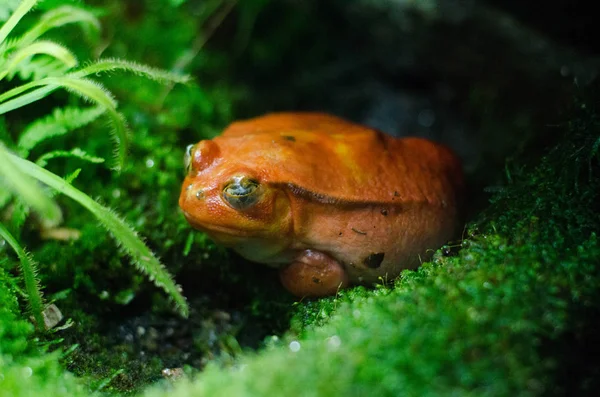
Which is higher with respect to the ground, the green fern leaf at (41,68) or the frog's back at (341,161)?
the green fern leaf at (41,68)

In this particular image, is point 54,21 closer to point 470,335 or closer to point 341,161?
point 341,161

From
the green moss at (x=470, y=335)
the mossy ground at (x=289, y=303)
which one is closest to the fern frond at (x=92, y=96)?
the mossy ground at (x=289, y=303)

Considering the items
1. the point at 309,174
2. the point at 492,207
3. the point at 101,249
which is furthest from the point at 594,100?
the point at 101,249

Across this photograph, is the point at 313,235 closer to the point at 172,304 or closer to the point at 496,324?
the point at 172,304

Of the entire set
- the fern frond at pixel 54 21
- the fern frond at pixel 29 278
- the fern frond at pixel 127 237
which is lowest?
the fern frond at pixel 29 278

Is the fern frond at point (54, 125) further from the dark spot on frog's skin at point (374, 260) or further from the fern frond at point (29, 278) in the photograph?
the dark spot on frog's skin at point (374, 260)

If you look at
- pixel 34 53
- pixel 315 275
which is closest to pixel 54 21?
pixel 34 53

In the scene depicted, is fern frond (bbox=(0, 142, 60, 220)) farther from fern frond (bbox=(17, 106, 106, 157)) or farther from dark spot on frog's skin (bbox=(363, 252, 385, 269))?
dark spot on frog's skin (bbox=(363, 252, 385, 269))

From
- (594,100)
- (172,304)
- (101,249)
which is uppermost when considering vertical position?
(594,100)
